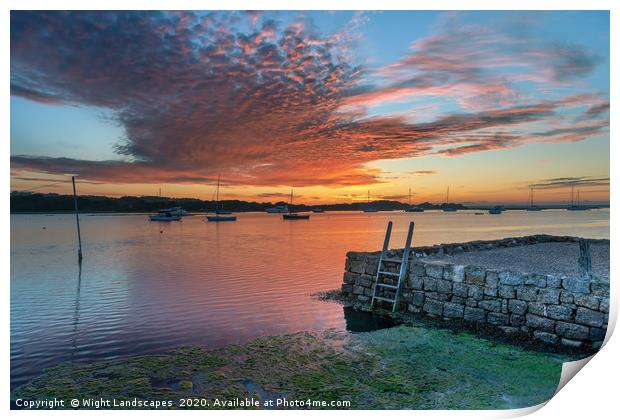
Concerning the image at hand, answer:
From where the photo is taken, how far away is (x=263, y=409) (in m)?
5.08

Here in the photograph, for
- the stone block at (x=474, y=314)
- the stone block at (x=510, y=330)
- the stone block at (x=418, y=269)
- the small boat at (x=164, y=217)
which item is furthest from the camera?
the small boat at (x=164, y=217)

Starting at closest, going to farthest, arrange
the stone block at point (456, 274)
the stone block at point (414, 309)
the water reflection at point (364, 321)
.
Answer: the stone block at point (456, 274) → the water reflection at point (364, 321) → the stone block at point (414, 309)

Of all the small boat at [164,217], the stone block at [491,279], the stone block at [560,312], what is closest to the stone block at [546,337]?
the stone block at [560,312]

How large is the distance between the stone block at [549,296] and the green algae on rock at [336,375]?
1001 mm

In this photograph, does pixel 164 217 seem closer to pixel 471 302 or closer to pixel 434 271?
pixel 434 271

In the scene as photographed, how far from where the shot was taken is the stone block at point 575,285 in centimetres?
688

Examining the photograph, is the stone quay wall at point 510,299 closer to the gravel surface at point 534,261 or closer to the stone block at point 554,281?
the stone block at point 554,281

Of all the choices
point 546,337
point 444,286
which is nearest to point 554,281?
point 546,337

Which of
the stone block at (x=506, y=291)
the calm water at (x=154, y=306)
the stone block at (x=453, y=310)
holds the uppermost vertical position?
the stone block at (x=506, y=291)

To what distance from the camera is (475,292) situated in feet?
27.4

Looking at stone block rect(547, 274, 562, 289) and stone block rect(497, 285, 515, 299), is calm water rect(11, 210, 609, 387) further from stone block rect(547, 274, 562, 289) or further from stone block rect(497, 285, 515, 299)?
stone block rect(547, 274, 562, 289)

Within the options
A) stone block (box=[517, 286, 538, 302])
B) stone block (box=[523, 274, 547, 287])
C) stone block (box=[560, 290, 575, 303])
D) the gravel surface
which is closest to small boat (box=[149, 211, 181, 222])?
the gravel surface

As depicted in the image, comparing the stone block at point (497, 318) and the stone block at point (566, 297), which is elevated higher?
the stone block at point (566, 297)
